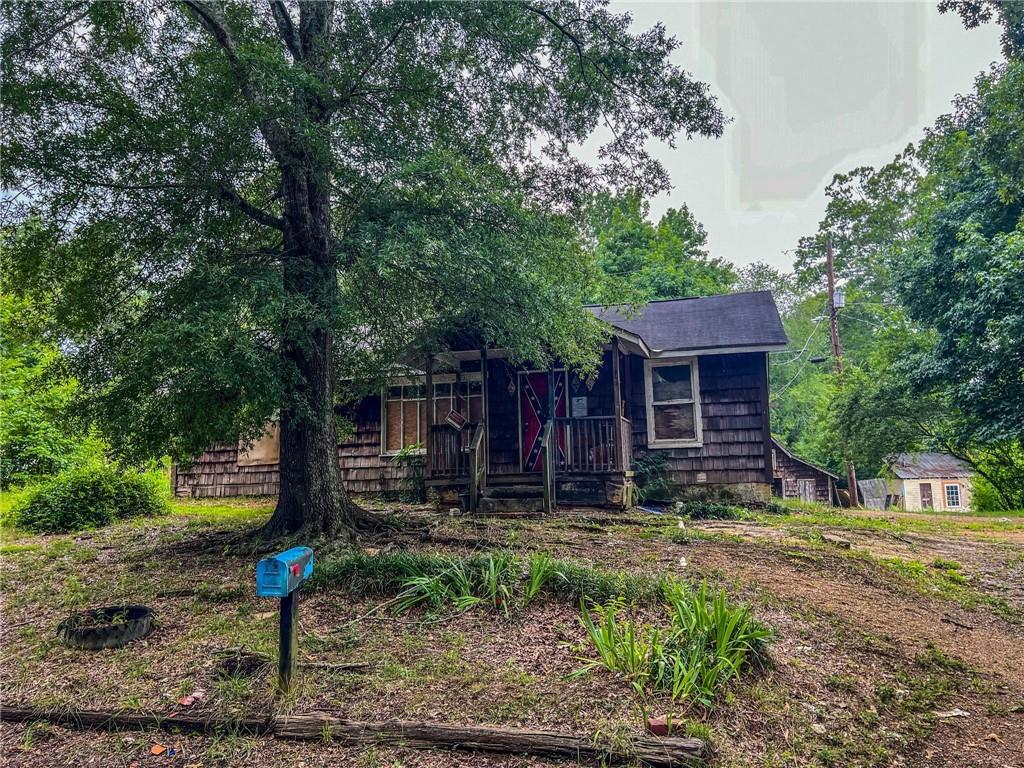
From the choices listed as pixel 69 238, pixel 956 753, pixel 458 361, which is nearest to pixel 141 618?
pixel 69 238

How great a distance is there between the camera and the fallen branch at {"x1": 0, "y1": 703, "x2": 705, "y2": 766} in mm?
2242

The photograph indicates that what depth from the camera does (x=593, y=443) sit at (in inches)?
375

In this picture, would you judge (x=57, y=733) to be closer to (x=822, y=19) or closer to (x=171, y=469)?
(x=171, y=469)

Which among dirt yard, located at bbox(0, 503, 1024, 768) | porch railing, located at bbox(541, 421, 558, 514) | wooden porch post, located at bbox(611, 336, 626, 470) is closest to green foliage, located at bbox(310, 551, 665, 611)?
dirt yard, located at bbox(0, 503, 1024, 768)

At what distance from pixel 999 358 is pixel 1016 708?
10.6 metres

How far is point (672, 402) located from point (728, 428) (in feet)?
3.65

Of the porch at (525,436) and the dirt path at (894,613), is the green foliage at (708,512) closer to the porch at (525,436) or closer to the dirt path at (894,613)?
the porch at (525,436)

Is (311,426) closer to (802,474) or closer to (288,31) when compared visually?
(288,31)

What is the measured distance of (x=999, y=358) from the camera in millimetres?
10766

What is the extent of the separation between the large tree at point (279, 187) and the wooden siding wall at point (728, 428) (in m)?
5.02

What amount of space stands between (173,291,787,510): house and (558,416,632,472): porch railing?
0.06 feet

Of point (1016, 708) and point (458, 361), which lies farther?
point (458, 361)

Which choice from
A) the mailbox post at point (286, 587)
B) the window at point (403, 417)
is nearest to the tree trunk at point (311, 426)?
the mailbox post at point (286, 587)

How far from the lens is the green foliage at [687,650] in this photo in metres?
2.69
